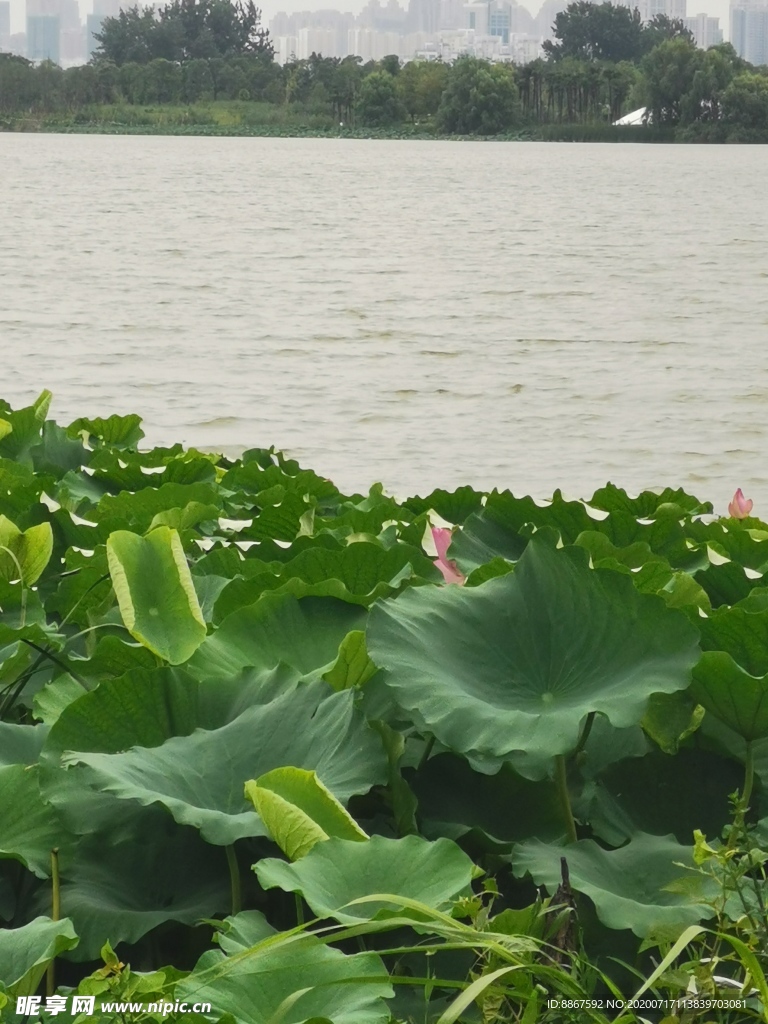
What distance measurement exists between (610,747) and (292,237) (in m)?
19.1

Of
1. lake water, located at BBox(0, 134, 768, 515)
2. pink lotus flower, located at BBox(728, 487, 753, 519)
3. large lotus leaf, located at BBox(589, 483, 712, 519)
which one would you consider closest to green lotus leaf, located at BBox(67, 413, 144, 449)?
large lotus leaf, located at BBox(589, 483, 712, 519)

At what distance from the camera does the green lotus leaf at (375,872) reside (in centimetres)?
84

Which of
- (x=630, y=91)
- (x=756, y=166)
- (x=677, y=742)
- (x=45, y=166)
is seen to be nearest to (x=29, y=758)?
(x=677, y=742)

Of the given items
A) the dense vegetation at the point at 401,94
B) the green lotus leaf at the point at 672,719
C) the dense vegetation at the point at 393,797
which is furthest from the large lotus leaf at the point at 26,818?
the dense vegetation at the point at 401,94

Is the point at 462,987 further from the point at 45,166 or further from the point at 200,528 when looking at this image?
the point at 45,166

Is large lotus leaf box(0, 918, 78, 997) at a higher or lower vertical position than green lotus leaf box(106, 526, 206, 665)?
lower

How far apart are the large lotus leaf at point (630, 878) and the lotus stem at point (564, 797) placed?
3 cm

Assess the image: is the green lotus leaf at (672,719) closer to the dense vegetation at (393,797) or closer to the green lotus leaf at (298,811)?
the dense vegetation at (393,797)

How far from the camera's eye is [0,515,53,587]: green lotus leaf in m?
1.36

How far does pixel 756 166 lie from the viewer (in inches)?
1807

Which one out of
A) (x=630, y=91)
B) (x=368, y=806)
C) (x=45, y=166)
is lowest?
(x=368, y=806)

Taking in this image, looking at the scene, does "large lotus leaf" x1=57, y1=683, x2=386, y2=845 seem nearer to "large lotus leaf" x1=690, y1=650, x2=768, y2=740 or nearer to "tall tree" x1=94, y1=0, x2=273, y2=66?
"large lotus leaf" x1=690, y1=650, x2=768, y2=740

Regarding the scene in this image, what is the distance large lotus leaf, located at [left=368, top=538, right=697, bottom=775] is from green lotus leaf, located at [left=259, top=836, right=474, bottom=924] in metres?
0.09

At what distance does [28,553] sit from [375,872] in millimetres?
648
